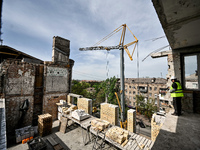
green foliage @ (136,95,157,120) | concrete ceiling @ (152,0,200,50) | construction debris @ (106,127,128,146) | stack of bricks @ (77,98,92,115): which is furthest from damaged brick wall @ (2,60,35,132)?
green foliage @ (136,95,157,120)

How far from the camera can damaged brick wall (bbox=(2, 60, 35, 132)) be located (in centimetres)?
764

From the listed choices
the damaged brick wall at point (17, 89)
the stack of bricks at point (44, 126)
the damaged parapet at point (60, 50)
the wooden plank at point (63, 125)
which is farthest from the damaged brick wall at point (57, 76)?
the wooden plank at point (63, 125)

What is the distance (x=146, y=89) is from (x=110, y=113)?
1136 inches

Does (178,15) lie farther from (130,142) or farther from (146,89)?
(146,89)

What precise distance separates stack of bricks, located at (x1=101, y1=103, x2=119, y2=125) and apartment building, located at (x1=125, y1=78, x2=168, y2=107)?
2675 centimetres

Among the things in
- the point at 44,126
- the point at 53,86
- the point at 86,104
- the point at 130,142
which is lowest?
the point at 44,126

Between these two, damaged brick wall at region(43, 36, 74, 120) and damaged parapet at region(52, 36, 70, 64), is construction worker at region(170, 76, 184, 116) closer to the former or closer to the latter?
damaged brick wall at region(43, 36, 74, 120)

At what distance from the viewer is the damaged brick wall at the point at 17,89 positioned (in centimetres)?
764

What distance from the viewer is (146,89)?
31109mm

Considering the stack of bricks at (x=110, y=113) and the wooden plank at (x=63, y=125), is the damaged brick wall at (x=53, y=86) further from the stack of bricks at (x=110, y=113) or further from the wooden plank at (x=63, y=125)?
the stack of bricks at (x=110, y=113)

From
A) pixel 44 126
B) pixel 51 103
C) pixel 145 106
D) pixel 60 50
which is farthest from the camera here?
pixel 145 106

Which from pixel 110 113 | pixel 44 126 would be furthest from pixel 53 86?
pixel 110 113

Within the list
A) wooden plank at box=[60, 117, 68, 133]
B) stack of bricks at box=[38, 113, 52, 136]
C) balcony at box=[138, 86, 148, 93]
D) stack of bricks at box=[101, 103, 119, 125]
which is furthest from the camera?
balcony at box=[138, 86, 148, 93]

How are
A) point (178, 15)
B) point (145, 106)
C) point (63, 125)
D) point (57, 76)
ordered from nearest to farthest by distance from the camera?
1. point (178, 15)
2. point (63, 125)
3. point (57, 76)
4. point (145, 106)
